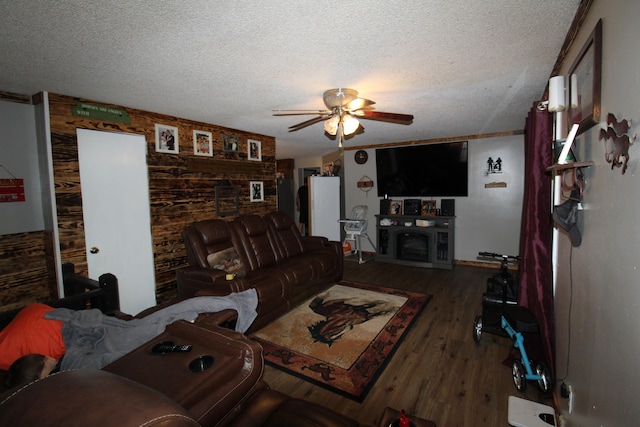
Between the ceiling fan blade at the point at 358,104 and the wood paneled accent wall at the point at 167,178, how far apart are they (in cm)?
214

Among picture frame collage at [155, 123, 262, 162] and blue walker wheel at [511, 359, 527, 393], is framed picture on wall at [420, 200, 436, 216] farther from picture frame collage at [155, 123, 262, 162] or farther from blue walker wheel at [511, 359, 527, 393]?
blue walker wheel at [511, 359, 527, 393]

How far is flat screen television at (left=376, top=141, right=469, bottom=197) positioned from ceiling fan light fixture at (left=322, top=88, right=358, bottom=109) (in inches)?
121

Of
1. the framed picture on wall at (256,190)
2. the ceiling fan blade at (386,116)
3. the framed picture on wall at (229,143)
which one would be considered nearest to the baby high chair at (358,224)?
the framed picture on wall at (256,190)

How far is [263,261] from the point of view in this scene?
3.80 metres

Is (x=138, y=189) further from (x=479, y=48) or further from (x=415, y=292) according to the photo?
(x=415, y=292)

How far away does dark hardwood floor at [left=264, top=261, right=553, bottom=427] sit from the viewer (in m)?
1.86

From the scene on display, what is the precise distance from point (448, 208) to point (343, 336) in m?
3.29

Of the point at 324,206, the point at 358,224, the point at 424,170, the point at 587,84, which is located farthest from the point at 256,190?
the point at 587,84

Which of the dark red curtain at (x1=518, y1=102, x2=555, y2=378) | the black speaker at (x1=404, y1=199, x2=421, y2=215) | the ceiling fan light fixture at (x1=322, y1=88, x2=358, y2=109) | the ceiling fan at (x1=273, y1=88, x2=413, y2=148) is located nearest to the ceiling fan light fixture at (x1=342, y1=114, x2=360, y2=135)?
the ceiling fan at (x1=273, y1=88, x2=413, y2=148)

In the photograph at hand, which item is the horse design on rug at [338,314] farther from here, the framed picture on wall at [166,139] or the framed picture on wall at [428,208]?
the framed picture on wall at [166,139]

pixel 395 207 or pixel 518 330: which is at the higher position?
pixel 395 207

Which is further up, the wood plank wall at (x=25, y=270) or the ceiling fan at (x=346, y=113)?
the ceiling fan at (x=346, y=113)

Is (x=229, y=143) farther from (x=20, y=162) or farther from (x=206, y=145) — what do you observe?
(x=20, y=162)

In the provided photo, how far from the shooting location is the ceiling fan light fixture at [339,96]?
2396mm
